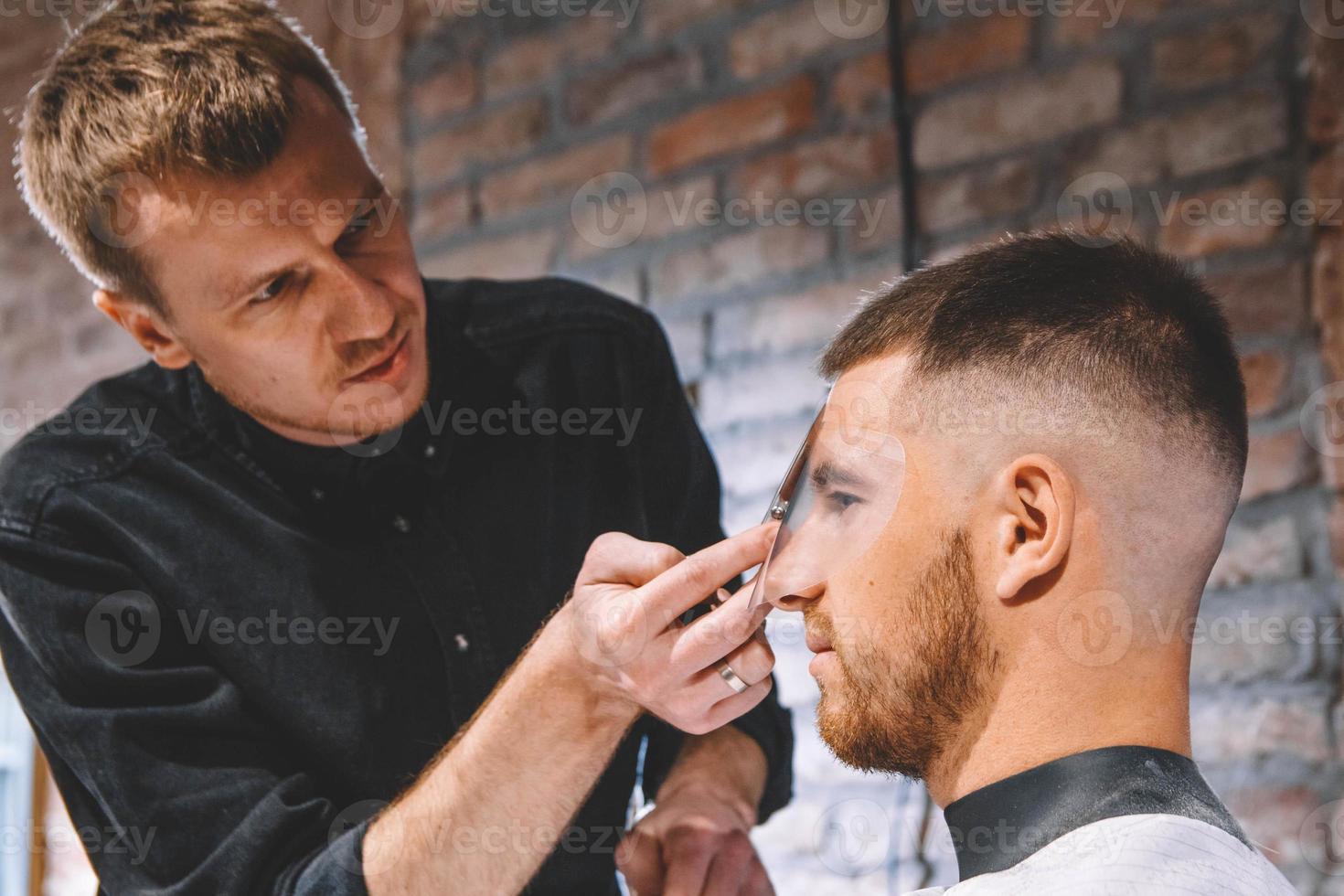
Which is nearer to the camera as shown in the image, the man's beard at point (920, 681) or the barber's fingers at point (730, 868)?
the man's beard at point (920, 681)

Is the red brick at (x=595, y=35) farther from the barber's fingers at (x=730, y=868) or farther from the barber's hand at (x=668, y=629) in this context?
the barber's fingers at (x=730, y=868)

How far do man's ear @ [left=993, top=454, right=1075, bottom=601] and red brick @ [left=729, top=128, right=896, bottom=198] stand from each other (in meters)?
0.84

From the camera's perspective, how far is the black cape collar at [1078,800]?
92 cm

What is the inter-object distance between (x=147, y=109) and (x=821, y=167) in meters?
0.91

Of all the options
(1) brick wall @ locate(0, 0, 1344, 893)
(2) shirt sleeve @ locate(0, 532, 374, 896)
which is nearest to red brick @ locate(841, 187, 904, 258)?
(1) brick wall @ locate(0, 0, 1344, 893)

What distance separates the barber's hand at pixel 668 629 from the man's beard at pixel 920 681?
0.07 metres

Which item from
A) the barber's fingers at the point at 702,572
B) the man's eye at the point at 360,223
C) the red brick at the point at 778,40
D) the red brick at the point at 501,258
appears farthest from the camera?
the red brick at the point at 501,258

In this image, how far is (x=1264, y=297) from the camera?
1416mm

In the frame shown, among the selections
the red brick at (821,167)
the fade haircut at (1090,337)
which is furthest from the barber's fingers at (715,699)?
the red brick at (821,167)

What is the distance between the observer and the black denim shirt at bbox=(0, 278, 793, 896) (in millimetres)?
1195

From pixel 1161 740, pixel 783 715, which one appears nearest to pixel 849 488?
pixel 1161 740

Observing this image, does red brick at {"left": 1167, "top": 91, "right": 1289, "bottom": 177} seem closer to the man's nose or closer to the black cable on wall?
the black cable on wall

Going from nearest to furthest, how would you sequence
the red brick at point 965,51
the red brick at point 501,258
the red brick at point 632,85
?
1. the red brick at point 965,51
2. the red brick at point 632,85
3. the red brick at point 501,258

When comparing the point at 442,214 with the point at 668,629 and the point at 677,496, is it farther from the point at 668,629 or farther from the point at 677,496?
the point at 668,629
